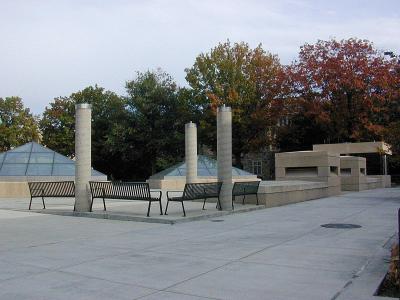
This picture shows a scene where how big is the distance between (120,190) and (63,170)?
37.0ft

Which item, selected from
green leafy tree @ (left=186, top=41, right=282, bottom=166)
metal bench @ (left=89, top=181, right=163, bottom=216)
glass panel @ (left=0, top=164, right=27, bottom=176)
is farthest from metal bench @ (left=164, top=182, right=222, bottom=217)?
green leafy tree @ (left=186, top=41, right=282, bottom=166)

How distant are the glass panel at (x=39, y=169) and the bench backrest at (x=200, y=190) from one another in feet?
38.2

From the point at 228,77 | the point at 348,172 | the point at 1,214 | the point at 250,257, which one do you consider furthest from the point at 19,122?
the point at 250,257

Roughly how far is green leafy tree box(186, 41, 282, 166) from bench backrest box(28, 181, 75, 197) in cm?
2434

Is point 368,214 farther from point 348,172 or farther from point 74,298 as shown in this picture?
point 348,172

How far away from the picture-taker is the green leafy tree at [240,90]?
39.7m

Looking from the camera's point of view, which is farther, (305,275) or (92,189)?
(92,189)

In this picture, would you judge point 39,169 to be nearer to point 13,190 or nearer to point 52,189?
point 13,190

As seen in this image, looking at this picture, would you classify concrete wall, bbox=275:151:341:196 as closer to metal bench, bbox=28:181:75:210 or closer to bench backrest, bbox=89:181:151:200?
metal bench, bbox=28:181:75:210

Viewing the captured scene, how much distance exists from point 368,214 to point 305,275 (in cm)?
846

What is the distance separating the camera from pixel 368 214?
1389 centimetres

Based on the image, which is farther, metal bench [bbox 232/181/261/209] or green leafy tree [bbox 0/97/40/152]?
green leafy tree [bbox 0/97/40/152]

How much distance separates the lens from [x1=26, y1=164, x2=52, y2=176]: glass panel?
2302 centimetres

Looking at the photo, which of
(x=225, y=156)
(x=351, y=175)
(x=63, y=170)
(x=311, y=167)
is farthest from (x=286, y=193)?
(x=351, y=175)
